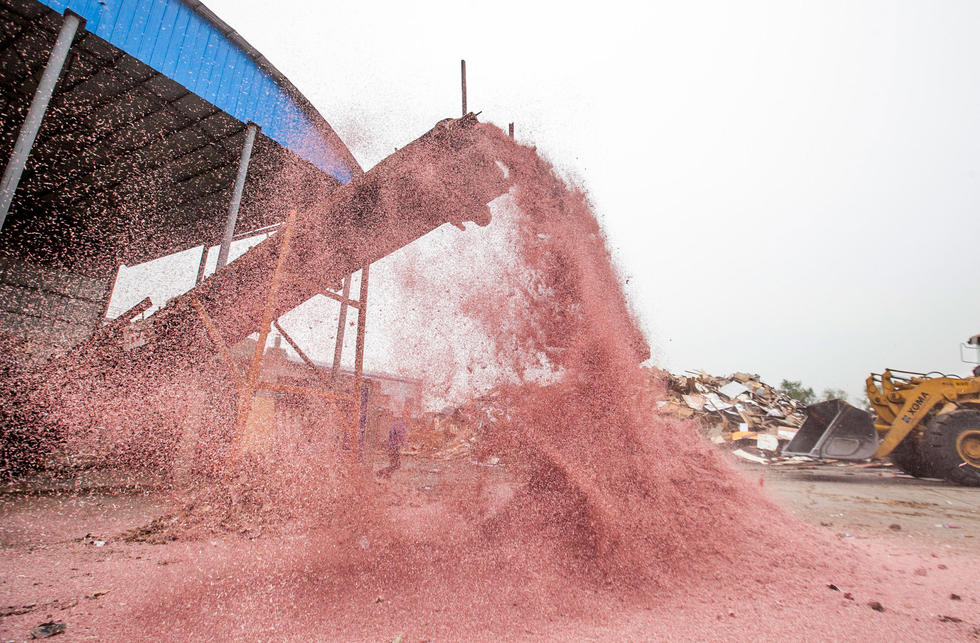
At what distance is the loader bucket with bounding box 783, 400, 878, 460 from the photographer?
8.59 m

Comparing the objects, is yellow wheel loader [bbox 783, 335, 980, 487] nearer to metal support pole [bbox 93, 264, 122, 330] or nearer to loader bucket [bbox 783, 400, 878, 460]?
loader bucket [bbox 783, 400, 878, 460]

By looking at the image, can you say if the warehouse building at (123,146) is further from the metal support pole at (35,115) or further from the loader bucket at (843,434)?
the loader bucket at (843,434)

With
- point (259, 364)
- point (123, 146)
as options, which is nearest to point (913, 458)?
point (259, 364)

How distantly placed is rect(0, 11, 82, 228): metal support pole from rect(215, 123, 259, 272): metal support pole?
2182 mm

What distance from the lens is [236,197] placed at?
22.6 feet

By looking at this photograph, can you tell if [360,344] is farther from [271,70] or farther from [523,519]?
[271,70]

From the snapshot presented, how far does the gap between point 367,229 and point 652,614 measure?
3.59 meters

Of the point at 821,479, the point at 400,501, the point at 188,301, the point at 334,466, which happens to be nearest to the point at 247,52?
the point at 188,301

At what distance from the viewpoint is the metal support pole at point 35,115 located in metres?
4.98

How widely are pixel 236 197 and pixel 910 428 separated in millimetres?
13268

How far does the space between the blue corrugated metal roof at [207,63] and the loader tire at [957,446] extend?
1193cm

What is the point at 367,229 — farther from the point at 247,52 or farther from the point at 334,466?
the point at 247,52

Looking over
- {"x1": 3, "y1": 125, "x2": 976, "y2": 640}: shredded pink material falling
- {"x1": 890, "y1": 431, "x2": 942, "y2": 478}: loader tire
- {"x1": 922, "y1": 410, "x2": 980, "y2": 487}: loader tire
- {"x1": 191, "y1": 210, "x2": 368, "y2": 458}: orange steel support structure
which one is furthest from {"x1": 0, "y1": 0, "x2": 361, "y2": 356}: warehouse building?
{"x1": 890, "y1": 431, "x2": 942, "y2": 478}: loader tire

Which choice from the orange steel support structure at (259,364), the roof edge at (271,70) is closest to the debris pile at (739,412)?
the orange steel support structure at (259,364)
